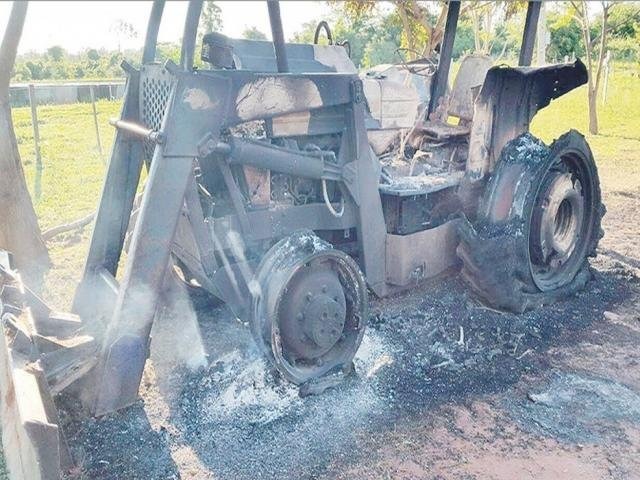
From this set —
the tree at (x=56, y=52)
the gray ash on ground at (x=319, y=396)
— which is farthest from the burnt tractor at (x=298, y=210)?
the tree at (x=56, y=52)

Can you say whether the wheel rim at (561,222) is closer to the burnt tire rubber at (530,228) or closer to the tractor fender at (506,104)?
the burnt tire rubber at (530,228)

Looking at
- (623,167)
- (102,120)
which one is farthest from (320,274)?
(102,120)

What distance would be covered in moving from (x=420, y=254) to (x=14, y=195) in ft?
11.6

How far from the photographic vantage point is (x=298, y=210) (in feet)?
11.9

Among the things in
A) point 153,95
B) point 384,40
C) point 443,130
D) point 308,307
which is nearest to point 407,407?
point 308,307

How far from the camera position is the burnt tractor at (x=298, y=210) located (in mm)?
2896

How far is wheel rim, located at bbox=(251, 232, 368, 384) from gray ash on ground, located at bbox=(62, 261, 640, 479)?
19 cm

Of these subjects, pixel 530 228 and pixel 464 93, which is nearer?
pixel 530 228

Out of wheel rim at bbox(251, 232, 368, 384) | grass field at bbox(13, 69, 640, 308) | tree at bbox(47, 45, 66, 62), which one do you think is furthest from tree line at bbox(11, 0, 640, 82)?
wheel rim at bbox(251, 232, 368, 384)

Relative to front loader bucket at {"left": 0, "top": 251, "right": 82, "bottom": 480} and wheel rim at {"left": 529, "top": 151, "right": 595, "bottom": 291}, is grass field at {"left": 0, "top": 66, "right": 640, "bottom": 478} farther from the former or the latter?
wheel rim at {"left": 529, "top": 151, "right": 595, "bottom": 291}

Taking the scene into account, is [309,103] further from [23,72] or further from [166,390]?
[23,72]

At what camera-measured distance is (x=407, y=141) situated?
4992mm

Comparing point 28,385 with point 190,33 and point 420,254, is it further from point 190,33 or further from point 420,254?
point 420,254

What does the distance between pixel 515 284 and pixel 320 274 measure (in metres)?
1.70
